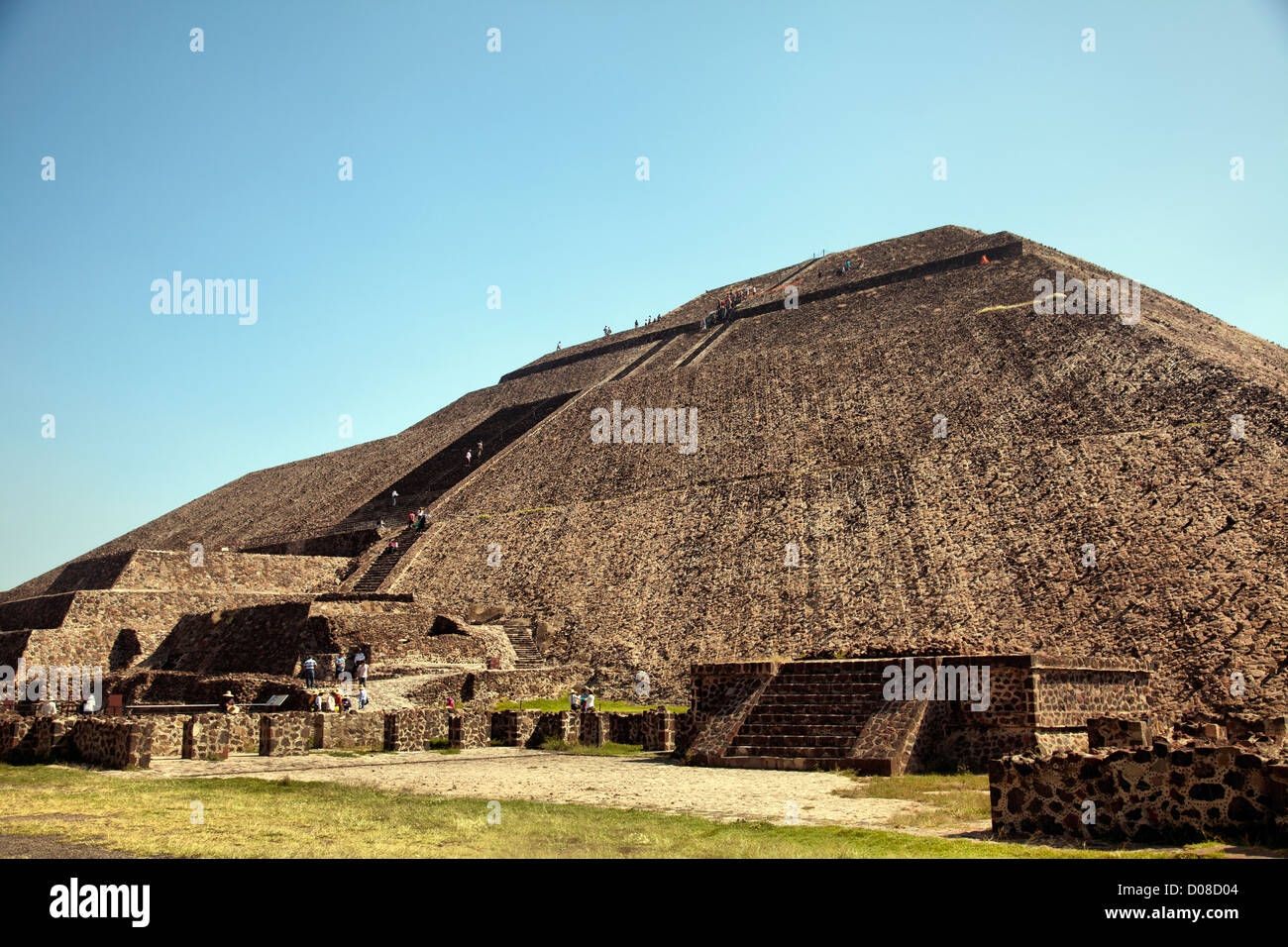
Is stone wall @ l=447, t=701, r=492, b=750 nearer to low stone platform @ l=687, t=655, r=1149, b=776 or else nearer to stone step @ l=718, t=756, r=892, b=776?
low stone platform @ l=687, t=655, r=1149, b=776

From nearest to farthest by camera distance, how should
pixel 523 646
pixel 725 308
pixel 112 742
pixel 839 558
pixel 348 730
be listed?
pixel 112 742
pixel 348 730
pixel 839 558
pixel 523 646
pixel 725 308

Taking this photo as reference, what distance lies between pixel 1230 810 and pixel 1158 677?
10.6 m

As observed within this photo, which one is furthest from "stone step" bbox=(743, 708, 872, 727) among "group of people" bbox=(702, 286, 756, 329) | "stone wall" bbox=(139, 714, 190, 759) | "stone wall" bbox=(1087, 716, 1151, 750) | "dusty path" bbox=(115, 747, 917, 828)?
"group of people" bbox=(702, 286, 756, 329)

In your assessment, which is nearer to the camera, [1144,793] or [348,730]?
[1144,793]

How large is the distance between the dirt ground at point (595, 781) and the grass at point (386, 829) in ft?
2.69

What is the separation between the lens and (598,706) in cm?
2342

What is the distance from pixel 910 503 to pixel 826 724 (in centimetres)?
1133

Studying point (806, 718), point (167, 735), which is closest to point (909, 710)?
point (806, 718)

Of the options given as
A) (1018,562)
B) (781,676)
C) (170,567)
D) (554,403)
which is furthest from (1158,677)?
(554,403)

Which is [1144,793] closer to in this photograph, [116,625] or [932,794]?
[932,794]

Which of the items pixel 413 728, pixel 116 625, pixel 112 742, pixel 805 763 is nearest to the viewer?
pixel 112 742

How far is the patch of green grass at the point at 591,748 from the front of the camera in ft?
62.0

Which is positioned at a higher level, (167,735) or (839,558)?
(839,558)
